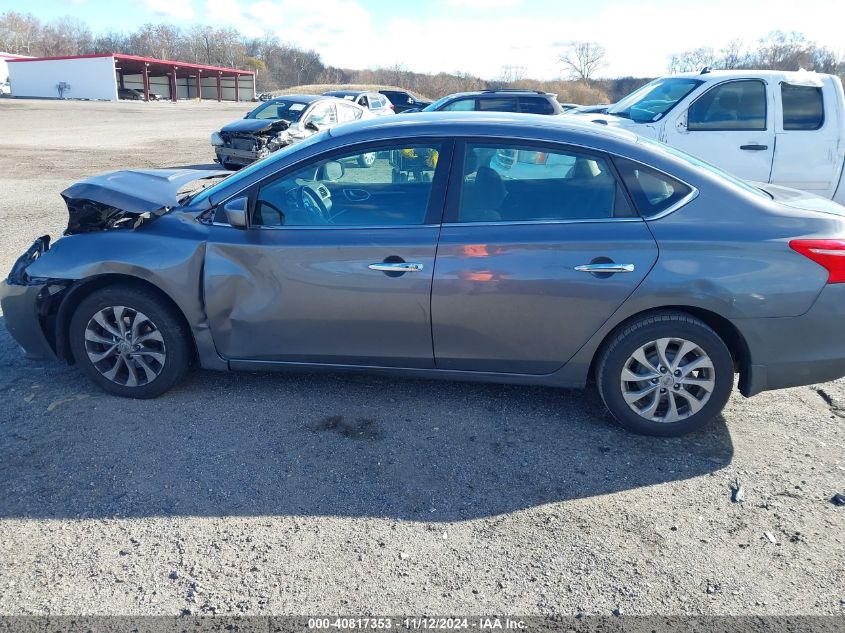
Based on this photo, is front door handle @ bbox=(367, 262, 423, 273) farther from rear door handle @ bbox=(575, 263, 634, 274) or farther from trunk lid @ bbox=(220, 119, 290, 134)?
trunk lid @ bbox=(220, 119, 290, 134)

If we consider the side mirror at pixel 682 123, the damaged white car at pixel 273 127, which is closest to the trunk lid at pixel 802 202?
the side mirror at pixel 682 123

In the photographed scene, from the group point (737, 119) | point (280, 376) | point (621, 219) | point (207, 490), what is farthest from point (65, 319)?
point (737, 119)

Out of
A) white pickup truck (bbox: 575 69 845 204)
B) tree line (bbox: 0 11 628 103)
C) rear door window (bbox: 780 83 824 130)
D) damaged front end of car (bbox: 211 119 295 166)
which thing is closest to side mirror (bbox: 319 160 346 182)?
white pickup truck (bbox: 575 69 845 204)

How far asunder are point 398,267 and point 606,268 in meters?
1.13

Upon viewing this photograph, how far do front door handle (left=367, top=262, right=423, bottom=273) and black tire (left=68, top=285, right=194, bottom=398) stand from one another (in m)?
1.29

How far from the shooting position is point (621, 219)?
3.79 m

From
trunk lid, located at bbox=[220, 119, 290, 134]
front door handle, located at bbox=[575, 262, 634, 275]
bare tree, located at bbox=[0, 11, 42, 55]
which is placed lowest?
→ front door handle, located at bbox=[575, 262, 634, 275]

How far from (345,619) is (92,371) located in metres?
2.52

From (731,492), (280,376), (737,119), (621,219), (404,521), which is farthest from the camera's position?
(737,119)

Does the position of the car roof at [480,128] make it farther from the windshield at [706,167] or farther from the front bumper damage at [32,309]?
the front bumper damage at [32,309]

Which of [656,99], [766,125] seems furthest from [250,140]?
[766,125]

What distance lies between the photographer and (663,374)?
152 inches

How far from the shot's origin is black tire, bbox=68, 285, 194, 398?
4086 millimetres

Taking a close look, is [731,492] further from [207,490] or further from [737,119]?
[737,119]
